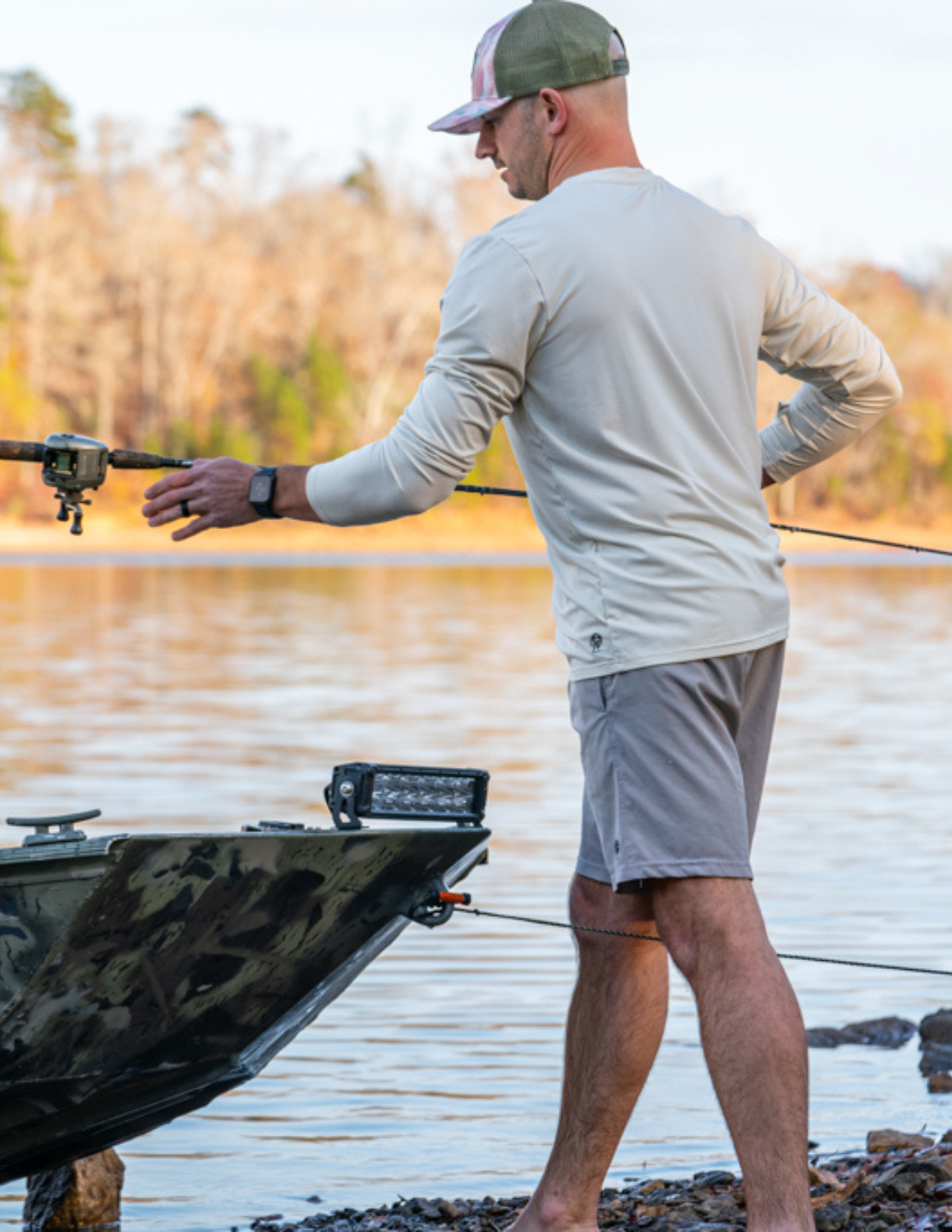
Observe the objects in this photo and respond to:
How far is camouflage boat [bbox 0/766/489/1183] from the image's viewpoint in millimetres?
3652

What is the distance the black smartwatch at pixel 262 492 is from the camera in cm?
373

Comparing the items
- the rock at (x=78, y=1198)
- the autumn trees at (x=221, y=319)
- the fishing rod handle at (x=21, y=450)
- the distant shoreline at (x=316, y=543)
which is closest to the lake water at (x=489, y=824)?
the rock at (x=78, y=1198)

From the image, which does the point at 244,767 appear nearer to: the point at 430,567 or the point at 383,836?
the point at 383,836

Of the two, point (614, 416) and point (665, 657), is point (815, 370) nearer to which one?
point (614, 416)

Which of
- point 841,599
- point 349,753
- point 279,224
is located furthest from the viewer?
point 279,224

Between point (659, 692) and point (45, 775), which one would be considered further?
point (45, 775)

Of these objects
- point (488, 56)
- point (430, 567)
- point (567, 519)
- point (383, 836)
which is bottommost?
point (430, 567)

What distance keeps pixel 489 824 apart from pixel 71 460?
7029mm

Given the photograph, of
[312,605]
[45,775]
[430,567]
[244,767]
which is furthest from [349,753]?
[430,567]

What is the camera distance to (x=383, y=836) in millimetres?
3908

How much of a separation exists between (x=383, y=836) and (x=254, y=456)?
58809mm

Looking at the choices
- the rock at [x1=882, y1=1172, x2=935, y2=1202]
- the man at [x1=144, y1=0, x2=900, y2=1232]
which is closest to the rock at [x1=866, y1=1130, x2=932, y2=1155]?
the rock at [x1=882, y1=1172, x2=935, y2=1202]

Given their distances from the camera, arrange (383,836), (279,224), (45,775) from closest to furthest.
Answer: (383,836) → (45,775) → (279,224)

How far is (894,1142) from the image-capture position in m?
5.27
